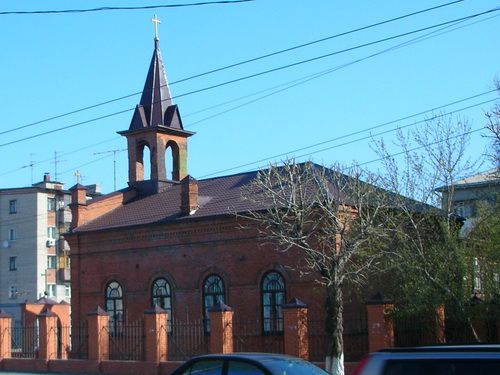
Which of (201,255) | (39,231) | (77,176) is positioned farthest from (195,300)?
(39,231)

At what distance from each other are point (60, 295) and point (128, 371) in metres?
41.7

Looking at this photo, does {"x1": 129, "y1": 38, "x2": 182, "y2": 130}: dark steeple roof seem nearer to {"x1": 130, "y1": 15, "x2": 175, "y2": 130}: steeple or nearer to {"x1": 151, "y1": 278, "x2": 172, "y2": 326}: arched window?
{"x1": 130, "y1": 15, "x2": 175, "y2": 130}: steeple

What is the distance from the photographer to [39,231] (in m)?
66.7

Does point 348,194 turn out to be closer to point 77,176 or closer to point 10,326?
point 10,326

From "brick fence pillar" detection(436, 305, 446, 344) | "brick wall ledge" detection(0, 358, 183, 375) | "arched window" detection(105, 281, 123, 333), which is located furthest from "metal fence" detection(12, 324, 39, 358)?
"brick fence pillar" detection(436, 305, 446, 344)

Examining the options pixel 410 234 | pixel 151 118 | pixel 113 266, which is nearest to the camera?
pixel 410 234

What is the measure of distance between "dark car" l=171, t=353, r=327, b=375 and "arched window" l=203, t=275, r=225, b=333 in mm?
19939

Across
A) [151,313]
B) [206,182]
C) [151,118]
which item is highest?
[151,118]

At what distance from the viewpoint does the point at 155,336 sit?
27.5m

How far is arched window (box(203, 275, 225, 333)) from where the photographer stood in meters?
31.4

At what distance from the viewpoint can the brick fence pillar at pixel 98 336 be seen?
29.1m

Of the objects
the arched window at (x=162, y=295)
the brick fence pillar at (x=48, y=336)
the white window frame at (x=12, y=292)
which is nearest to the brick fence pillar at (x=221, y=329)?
the arched window at (x=162, y=295)

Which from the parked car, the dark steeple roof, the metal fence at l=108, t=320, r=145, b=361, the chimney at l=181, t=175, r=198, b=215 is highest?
the dark steeple roof

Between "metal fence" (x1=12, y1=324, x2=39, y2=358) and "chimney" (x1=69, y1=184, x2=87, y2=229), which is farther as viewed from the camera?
"chimney" (x1=69, y1=184, x2=87, y2=229)
